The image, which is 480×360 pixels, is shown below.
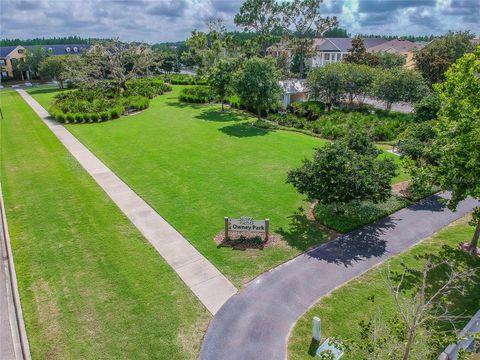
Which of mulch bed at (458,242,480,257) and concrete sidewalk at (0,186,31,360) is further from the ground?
mulch bed at (458,242,480,257)

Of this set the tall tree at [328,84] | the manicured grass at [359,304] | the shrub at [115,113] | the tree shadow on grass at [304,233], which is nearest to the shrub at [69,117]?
the shrub at [115,113]

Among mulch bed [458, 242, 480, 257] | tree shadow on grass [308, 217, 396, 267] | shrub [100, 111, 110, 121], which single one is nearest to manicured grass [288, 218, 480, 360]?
mulch bed [458, 242, 480, 257]

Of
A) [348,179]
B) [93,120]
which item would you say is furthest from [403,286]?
[93,120]

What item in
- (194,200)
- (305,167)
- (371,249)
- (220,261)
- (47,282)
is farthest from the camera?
(194,200)

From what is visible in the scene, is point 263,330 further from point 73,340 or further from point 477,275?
point 477,275

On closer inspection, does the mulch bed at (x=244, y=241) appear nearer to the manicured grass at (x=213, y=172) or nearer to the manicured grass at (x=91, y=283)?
the manicured grass at (x=213, y=172)

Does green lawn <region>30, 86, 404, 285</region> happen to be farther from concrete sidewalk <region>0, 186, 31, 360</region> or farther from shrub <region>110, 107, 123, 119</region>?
concrete sidewalk <region>0, 186, 31, 360</region>
